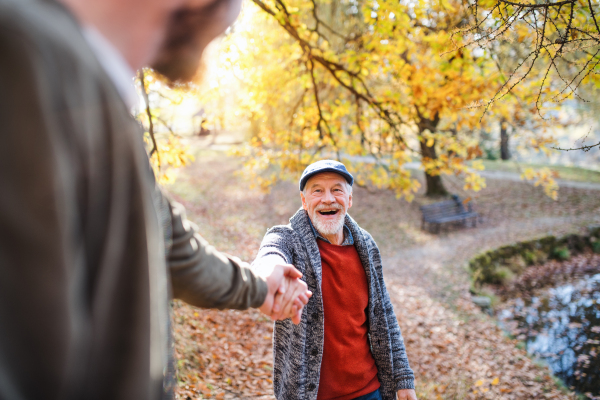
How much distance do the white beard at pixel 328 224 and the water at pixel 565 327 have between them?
18.5 feet

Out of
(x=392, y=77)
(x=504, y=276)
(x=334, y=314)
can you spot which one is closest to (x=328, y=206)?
(x=334, y=314)

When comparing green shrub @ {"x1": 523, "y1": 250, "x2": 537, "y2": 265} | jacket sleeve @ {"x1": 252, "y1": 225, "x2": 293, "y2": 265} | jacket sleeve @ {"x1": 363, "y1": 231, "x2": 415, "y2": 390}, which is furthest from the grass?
jacket sleeve @ {"x1": 252, "y1": 225, "x2": 293, "y2": 265}

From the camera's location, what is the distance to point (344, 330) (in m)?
2.43

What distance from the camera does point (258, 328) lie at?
20.4ft

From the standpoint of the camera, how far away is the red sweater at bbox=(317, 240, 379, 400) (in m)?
2.35

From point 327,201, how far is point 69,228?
2.18m

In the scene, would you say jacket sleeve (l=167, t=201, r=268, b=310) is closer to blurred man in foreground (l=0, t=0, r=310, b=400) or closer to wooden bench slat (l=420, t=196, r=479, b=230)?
blurred man in foreground (l=0, t=0, r=310, b=400)

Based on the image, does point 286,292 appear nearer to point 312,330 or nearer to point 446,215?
point 312,330

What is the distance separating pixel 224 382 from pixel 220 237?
18.8 feet

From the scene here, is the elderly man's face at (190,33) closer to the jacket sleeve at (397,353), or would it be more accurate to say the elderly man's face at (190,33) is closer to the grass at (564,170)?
the jacket sleeve at (397,353)

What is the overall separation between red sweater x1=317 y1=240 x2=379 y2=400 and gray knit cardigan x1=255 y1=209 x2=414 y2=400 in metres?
0.08

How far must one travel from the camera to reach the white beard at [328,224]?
257cm

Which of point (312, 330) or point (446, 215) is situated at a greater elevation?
point (446, 215)

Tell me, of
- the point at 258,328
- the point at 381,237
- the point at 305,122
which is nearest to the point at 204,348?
the point at 258,328
